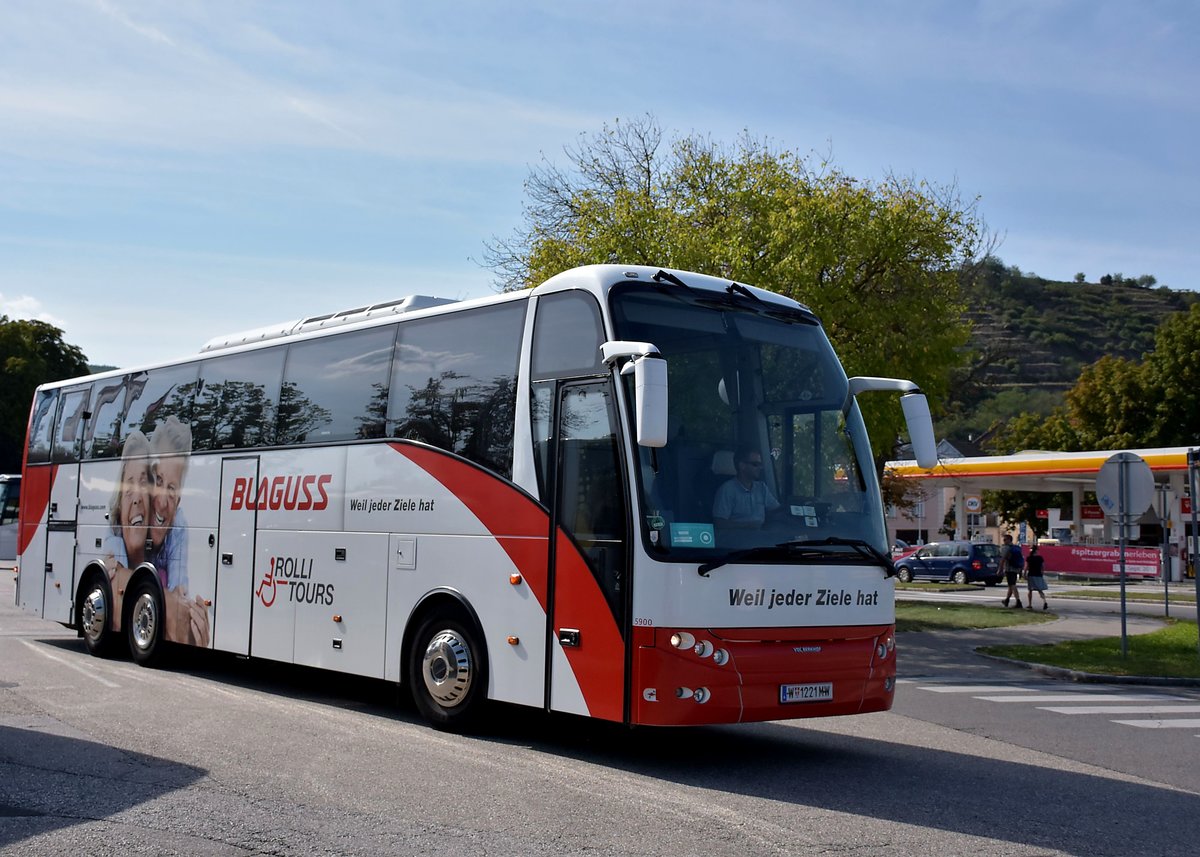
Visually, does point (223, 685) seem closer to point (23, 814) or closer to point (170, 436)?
point (170, 436)

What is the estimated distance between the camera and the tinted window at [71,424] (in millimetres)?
17344

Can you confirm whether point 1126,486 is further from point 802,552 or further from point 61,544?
point 61,544

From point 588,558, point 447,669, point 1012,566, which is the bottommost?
point 447,669

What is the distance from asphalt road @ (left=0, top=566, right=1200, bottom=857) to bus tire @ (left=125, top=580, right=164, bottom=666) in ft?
6.64

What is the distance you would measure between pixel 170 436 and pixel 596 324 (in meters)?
7.70

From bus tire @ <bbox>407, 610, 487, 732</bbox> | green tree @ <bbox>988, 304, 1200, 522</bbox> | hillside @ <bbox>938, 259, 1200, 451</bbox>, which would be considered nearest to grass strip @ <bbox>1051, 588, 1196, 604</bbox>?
green tree @ <bbox>988, 304, 1200, 522</bbox>

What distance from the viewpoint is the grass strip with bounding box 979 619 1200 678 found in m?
18.2

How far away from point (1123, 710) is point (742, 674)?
7.56m

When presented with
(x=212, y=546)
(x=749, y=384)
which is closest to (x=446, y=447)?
(x=749, y=384)

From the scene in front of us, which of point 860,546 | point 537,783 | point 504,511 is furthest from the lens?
point 504,511

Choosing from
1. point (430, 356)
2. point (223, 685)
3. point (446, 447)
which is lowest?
point (223, 685)

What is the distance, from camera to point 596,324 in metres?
9.55

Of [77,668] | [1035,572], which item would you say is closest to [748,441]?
[77,668]

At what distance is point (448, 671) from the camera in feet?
34.4
